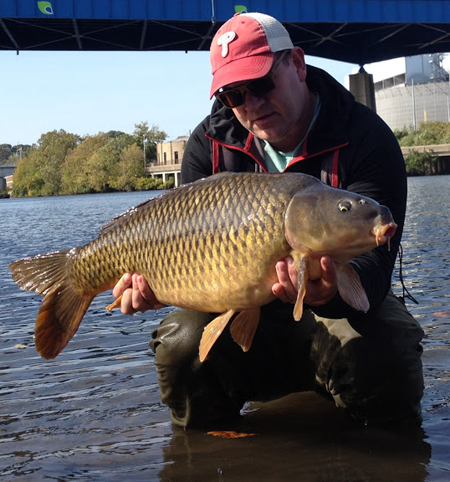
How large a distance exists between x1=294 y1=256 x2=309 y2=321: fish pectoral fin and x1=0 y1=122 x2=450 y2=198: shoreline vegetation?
59.2 meters

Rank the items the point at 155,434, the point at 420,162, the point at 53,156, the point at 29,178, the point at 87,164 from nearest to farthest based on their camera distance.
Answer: the point at 155,434
the point at 420,162
the point at 87,164
the point at 53,156
the point at 29,178

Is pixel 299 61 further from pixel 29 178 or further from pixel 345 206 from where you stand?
pixel 29 178

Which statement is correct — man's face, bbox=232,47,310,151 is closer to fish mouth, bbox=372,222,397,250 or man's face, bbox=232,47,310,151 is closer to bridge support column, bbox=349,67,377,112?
fish mouth, bbox=372,222,397,250

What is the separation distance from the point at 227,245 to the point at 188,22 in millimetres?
24561

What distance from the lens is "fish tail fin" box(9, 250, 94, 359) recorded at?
9.23ft

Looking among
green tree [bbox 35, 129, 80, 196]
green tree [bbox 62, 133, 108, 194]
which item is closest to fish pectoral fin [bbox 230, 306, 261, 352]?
green tree [bbox 62, 133, 108, 194]

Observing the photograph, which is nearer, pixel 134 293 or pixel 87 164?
pixel 134 293

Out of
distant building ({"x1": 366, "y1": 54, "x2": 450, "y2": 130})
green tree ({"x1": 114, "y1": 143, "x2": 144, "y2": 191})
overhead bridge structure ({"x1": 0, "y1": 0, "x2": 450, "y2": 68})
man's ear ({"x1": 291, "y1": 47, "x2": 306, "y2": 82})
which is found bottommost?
man's ear ({"x1": 291, "y1": 47, "x2": 306, "y2": 82})

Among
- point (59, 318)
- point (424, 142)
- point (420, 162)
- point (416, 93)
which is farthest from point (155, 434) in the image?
point (416, 93)

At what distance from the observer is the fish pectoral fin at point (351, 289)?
7.66 ft

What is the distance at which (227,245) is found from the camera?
2.33m

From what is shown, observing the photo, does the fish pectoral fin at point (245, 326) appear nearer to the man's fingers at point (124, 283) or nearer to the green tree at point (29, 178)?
the man's fingers at point (124, 283)

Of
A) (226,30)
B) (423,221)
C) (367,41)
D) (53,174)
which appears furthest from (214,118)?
(53,174)

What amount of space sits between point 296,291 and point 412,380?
0.75 meters
